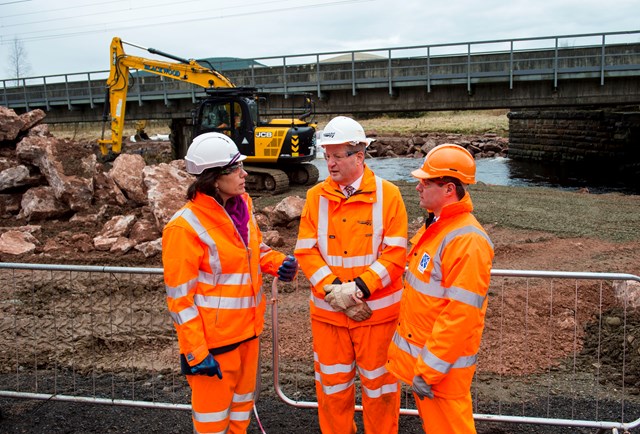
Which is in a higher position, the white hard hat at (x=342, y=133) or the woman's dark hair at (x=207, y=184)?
the white hard hat at (x=342, y=133)

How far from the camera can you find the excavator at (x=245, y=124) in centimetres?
1606

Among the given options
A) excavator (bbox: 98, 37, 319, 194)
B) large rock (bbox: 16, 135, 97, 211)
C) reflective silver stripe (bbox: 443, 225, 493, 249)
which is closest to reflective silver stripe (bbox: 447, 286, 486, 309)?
reflective silver stripe (bbox: 443, 225, 493, 249)

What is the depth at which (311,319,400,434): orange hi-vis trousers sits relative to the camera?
3.91m

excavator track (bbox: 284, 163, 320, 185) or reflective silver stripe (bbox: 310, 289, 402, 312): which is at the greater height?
reflective silver stripe (bbox: 310, 289, 402, 312)

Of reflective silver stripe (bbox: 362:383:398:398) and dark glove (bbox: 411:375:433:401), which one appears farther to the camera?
reflective silver stripe (bbox: 362:383:398:398)

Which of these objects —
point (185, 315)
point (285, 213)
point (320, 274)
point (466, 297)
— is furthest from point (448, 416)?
point (285, 213)

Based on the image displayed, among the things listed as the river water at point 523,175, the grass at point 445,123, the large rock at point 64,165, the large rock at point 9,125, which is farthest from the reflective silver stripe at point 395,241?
the grass at point 445,123

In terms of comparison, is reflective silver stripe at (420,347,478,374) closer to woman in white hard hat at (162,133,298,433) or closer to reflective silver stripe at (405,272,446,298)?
reflective silver stripe at (405,272,446,298)

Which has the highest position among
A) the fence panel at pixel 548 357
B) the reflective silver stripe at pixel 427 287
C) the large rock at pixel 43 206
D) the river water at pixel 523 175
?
the reflective silver stripe at pixel 427 287

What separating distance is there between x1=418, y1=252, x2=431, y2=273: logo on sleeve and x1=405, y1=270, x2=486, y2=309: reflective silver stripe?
0.06 metres

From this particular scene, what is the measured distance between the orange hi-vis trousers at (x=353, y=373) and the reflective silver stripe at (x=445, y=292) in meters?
0.60

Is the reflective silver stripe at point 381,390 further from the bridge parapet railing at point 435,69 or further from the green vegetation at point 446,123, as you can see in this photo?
the green vegetation at point 446,123

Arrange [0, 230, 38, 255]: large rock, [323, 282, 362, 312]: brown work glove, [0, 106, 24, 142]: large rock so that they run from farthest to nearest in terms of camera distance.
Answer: [0, 106, 24, 142]: large rock, [0, 230, 38, 255]: large rock, [323, 282, 362, 312]: brown work glove

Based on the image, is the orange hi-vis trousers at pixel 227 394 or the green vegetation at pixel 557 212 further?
the green vegetation at pixel 557 212
